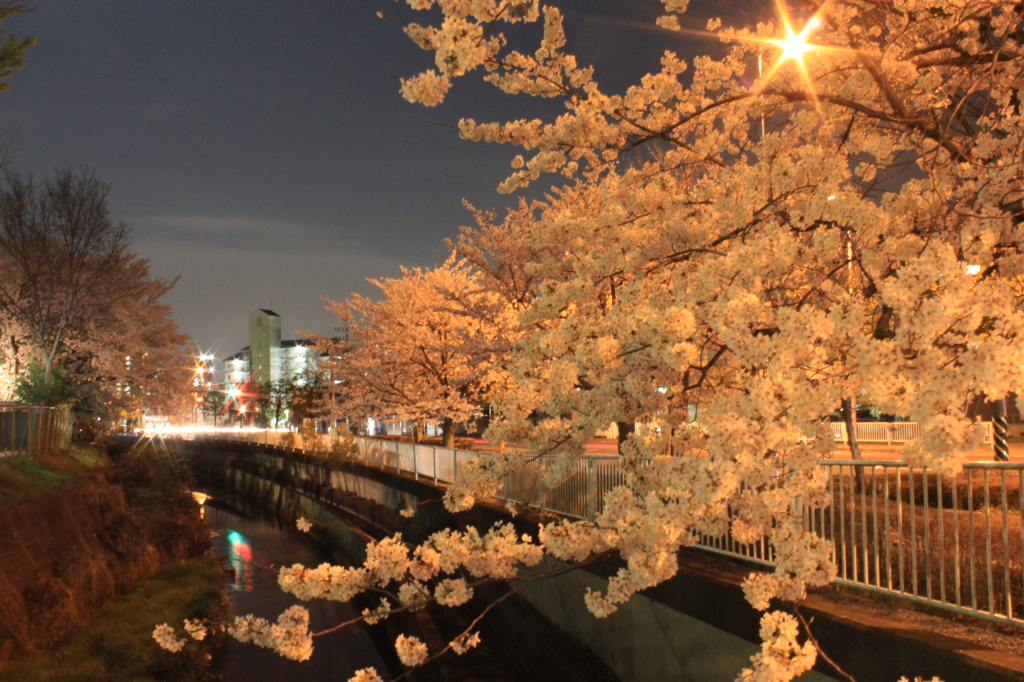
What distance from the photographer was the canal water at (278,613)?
41.0 ft

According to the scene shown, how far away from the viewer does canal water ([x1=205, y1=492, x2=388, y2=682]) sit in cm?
1248

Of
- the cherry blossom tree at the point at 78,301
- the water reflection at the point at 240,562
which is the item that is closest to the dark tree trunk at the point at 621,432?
the water reflection at the point at 240,562

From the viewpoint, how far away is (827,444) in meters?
3.93

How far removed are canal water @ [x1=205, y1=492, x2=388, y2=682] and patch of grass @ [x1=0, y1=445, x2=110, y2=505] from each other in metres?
4.20

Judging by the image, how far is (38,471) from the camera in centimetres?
1828

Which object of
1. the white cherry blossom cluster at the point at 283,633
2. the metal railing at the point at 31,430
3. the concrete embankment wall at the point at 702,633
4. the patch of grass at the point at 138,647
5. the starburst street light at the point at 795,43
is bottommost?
the patch of grass at the point at 138,647

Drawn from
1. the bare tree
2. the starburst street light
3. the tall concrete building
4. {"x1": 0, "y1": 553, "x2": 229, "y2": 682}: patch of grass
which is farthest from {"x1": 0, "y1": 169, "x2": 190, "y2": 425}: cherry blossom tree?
the tall concrete building

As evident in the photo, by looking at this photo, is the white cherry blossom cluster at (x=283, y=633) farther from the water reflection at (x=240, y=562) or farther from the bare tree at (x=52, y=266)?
the bare tree at (x=52, y=266)

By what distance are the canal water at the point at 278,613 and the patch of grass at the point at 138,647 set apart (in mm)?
656

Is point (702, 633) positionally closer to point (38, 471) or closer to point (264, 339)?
point (38, 471)

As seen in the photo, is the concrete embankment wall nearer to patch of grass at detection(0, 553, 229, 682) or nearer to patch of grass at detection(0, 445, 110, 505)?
patch of grass at detection(0, 553, 229, 682)

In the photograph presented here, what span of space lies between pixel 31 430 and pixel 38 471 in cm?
150

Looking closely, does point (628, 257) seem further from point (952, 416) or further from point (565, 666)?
point (565, 666)

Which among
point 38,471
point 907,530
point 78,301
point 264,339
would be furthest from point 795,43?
point 264,339
